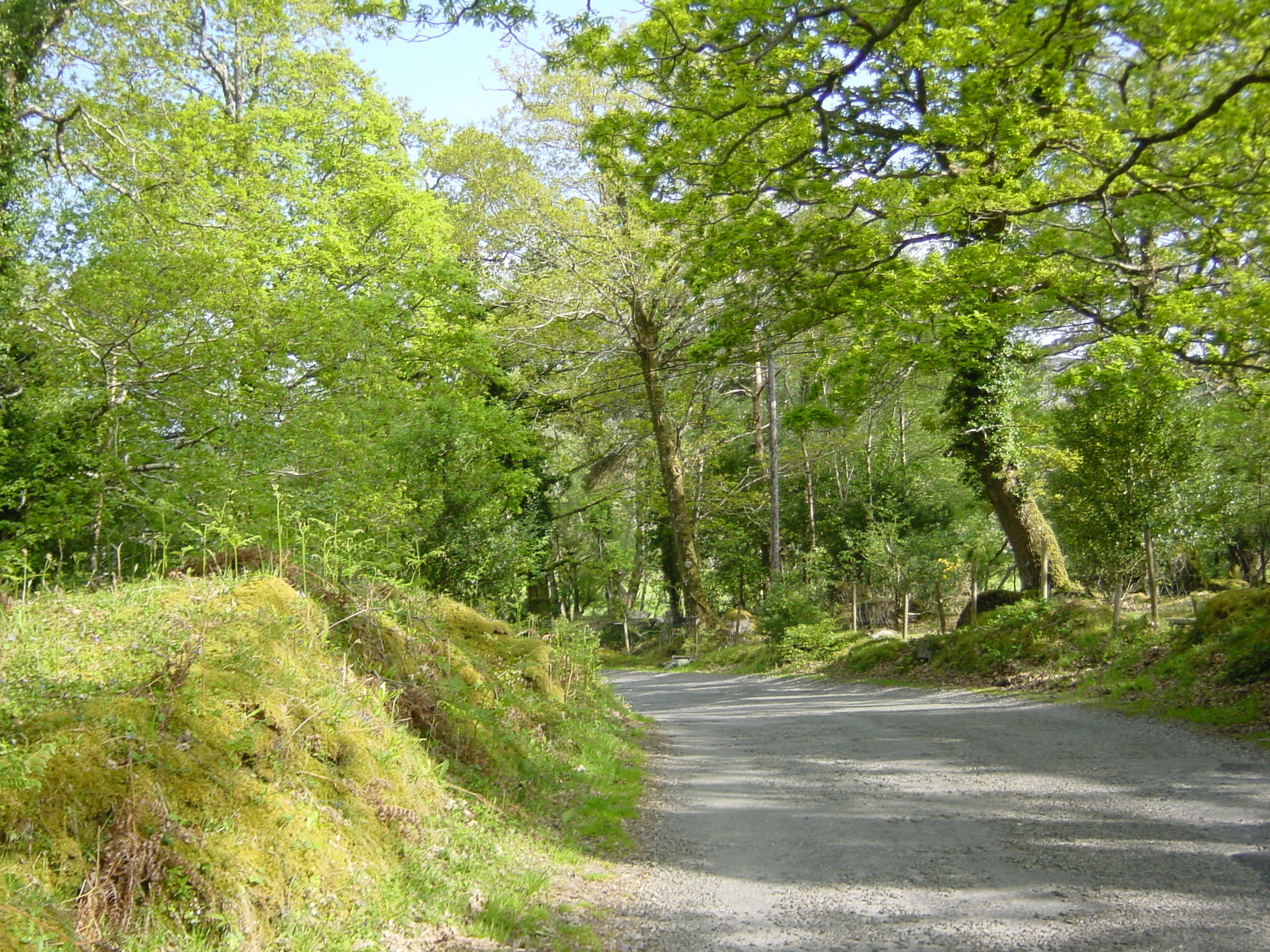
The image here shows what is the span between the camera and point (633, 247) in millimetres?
24266

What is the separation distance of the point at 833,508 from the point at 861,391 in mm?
20652

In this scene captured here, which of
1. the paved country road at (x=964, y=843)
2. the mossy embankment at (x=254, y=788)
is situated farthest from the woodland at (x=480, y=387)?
the paved country road at (x=964, y=843)

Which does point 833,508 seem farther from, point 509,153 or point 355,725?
point 355,725

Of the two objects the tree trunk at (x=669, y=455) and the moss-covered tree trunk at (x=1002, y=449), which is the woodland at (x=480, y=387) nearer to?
the moss-covered tree trunk at (x=1002, y=449)

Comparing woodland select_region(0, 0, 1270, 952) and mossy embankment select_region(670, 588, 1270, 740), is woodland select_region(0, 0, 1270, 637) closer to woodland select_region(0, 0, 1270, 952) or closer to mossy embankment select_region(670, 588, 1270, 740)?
woodland select_region(0, 0, 1270, 952)

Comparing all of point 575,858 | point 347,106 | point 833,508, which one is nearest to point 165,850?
point 575,858

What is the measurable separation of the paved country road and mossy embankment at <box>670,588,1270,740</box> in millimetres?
942

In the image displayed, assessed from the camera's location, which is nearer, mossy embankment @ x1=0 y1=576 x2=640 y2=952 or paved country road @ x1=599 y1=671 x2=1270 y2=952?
mossy embankment @ x1=0 y1=576 x2=640 y2=952

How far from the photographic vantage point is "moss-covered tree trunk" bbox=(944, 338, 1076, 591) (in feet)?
56.9

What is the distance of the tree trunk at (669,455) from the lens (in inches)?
1059

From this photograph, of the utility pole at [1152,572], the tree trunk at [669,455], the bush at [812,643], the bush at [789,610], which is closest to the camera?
the utility pole at [1152,572]

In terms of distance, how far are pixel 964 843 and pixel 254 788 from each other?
450cm

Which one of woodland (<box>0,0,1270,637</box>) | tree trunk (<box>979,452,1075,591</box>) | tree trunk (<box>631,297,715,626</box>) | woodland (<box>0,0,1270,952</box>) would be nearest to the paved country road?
woodland (<box>0,0,1270,952</box>)

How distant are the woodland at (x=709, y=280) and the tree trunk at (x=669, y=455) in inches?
209
